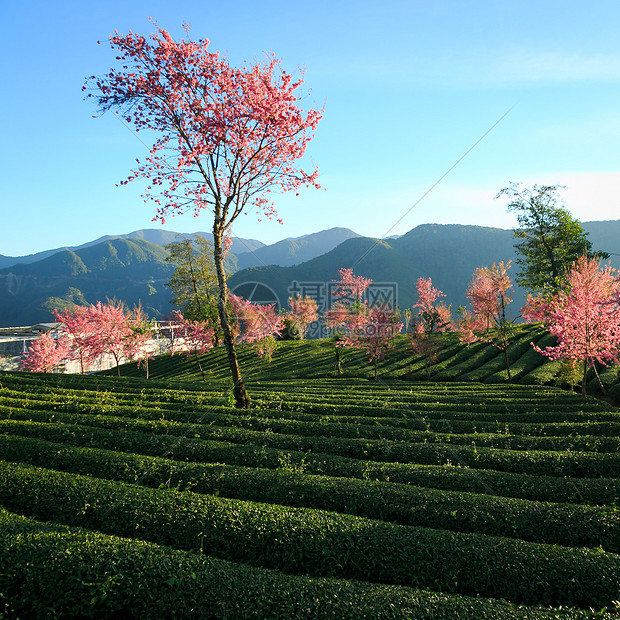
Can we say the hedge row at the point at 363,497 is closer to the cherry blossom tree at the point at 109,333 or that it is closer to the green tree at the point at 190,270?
the cherry blossom tree at the point at 109,333

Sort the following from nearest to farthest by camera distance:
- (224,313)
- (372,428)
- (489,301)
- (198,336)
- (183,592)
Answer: (183,592) < (372,428) < (224,313) < (198,336) < (489,301)

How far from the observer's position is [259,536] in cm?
725

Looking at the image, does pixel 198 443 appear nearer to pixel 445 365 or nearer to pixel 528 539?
pixel 528 539

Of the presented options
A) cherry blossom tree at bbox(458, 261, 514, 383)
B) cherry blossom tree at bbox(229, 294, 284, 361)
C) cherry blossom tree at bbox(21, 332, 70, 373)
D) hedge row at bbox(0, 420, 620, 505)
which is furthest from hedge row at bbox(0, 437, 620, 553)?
cherry blossom tree at bbox(21, 332, 70, 373)

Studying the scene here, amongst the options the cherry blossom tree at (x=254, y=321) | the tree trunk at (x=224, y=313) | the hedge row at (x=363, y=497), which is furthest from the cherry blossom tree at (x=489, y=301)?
the hedge row at (x=363, y=497)

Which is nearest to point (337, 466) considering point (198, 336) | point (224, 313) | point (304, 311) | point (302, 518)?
point (302, 518)

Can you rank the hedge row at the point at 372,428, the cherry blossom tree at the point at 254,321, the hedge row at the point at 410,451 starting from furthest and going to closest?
1. the cherry blossom tree at the point at 254,321
2. the hedge row at the point at 372,428
3. the hedge row at the point at 410,451

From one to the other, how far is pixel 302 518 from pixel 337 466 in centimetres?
305

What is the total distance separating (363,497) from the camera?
28.8 feet

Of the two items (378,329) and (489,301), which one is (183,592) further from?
(489,301)

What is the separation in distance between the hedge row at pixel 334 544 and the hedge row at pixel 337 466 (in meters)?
2.40

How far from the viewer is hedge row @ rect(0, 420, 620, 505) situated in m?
9.38

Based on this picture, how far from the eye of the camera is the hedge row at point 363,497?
7.85 metres

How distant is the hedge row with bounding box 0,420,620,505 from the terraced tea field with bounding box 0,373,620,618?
0.06 meters
